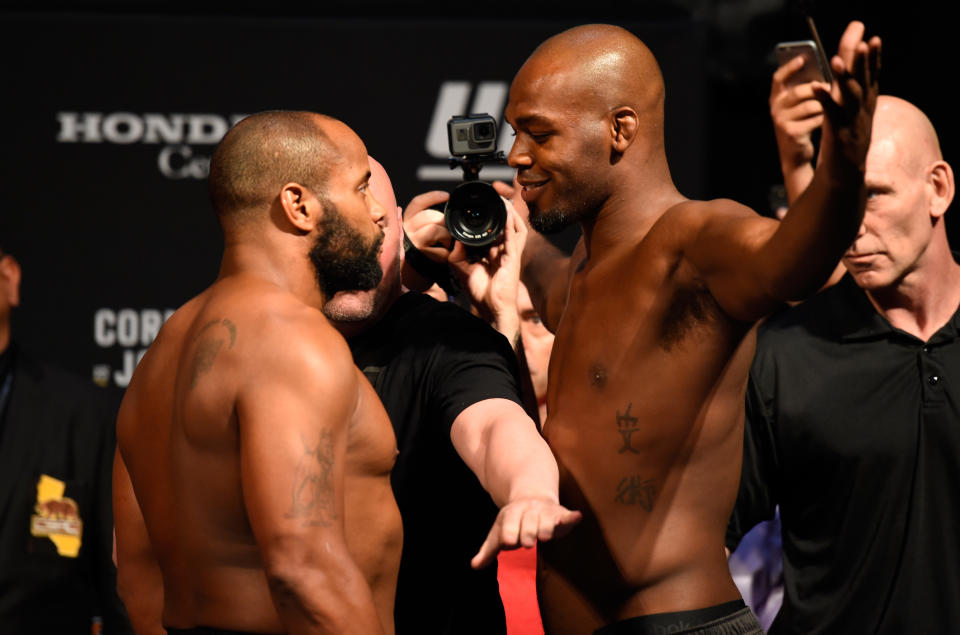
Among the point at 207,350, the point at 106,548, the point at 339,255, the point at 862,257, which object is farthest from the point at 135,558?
the point at 862,257

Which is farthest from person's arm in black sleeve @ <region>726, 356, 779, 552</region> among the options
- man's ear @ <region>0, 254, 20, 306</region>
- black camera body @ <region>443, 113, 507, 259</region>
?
man's ear @ <region>0, 254, 20, 306</region>

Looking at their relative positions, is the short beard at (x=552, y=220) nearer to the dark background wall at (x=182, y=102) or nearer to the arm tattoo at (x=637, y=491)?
the arm tattoo at (x=637, y=491)

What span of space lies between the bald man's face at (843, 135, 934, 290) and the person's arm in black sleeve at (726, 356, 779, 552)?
366 mm

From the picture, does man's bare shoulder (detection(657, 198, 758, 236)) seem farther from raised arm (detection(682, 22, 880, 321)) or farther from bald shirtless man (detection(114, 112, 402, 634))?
bald shirtless man (detection(114, 112, 402, 634))

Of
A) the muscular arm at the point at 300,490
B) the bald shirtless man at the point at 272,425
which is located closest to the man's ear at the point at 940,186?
the bald shirtless man at the point at 272,425

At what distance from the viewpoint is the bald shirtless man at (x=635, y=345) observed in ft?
7.07

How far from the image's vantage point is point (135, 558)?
239 centimetres

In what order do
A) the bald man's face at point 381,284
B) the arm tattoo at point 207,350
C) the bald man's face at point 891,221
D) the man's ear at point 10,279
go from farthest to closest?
the man's ear at point 10,279 → the bald man's face at point 891,221 → the bald man's face at point 381,284 → the arm tattoo at point 207,350

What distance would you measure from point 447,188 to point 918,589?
1.96 meters

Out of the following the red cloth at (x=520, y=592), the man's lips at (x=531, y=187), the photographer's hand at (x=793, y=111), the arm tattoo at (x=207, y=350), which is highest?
the photographer's hand at (x=793, y=111)

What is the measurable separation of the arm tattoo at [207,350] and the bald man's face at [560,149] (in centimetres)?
71

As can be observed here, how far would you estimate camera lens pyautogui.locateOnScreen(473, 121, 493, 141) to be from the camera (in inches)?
106

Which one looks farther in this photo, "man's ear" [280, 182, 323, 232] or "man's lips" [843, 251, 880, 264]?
"man's lips" [843, 251, 880, 264]

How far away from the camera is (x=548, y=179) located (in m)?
2.42
